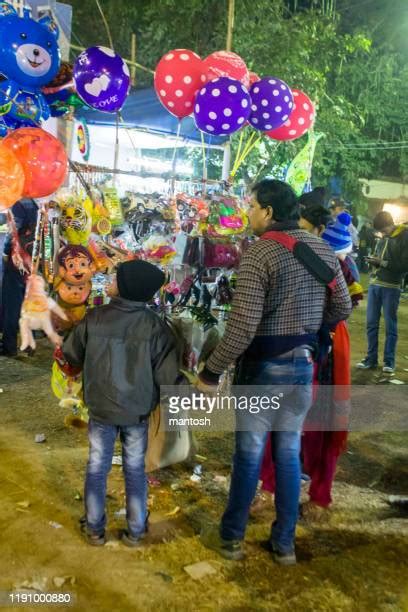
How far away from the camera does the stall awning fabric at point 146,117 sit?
6551mm

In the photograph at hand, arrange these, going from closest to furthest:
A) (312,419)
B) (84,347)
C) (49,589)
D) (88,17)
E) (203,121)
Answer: (49,589), (84,347), (312,419), (203,121), (88,17)

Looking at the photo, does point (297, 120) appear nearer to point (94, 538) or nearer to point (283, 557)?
point (283, 557)

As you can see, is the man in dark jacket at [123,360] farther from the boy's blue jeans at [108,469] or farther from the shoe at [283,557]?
the shoe at [283,557]

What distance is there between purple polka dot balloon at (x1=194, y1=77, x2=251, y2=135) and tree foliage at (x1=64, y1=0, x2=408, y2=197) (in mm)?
3806

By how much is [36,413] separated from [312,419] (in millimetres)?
2556

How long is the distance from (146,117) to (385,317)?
3.80 meters

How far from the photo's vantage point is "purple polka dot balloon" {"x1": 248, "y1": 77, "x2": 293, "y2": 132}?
172 inches

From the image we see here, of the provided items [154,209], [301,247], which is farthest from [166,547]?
[154,209]

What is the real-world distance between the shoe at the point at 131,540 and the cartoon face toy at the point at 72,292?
4.67ft

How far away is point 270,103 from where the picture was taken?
4.37 m

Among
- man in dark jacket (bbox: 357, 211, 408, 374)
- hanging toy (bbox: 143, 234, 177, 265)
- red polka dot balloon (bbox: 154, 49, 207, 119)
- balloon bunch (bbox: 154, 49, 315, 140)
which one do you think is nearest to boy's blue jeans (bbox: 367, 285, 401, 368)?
man in dark jacket (bbox: 357, 211, 408, 374)

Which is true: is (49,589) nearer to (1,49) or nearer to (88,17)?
(1,49)

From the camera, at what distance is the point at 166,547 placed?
3010 mm

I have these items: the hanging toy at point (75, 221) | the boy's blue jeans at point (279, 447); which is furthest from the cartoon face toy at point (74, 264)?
the boy's blue jeans at point (279, 447)
